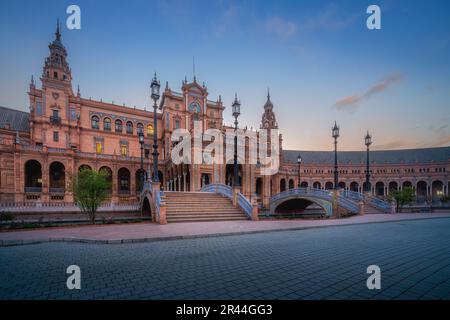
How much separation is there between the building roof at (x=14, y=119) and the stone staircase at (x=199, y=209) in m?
39.5

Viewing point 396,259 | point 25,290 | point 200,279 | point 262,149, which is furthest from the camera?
point 262,149

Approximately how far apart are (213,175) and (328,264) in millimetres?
28164

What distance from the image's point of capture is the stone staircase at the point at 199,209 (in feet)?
47.5

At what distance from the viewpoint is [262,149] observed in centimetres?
4291

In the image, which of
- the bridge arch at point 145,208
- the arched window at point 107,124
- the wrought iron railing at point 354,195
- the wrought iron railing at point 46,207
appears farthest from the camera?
the arched window at point 107,124

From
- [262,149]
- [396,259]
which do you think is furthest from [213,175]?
[396,259]

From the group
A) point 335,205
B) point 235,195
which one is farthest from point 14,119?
point 335,205

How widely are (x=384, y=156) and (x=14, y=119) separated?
97940 mm

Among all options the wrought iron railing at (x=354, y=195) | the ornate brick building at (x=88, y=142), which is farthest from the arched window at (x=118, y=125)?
the wrought iron railing at (x=354, y=195)

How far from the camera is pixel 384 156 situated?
6950cm

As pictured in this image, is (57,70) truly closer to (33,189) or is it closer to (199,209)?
(33,189)

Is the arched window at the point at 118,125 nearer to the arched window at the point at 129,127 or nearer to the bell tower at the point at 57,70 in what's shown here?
the arched window at the point at 129,127

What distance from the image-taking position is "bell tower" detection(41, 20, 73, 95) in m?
36.6
